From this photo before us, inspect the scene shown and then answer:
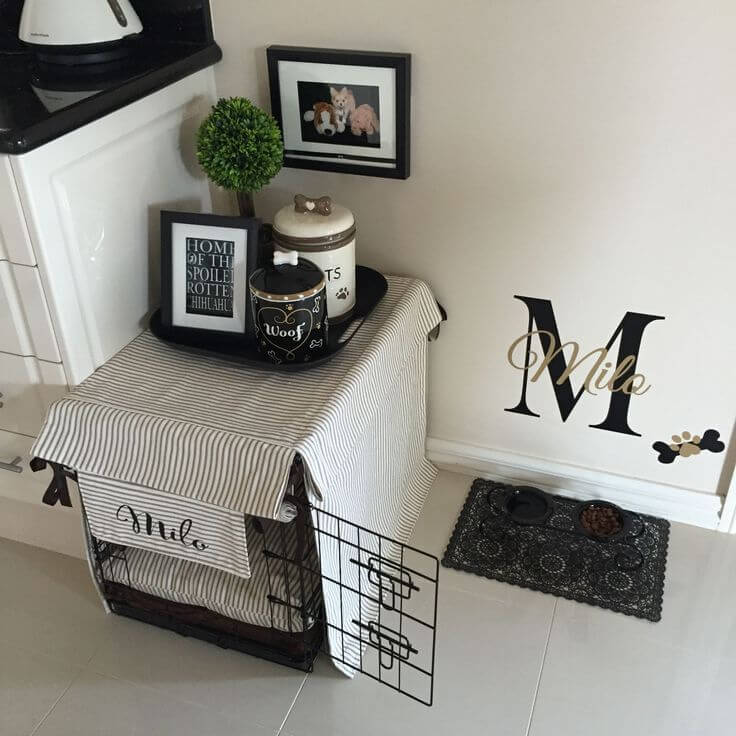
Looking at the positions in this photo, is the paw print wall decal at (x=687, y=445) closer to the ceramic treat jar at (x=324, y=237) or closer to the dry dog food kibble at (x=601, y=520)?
the dry dog food kibble at (x=601, y=520)

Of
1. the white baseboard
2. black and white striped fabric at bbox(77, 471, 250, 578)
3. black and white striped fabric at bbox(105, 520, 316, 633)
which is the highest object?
black and white striped fabric at bbox(77, 471, 250, 578)

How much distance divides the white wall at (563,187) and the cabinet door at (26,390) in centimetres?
59

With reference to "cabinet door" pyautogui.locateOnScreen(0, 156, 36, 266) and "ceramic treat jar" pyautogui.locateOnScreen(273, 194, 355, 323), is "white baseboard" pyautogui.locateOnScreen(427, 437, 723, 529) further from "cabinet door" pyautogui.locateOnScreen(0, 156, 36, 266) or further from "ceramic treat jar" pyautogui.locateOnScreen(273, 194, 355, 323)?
"cabinet door" pyautogui.locateOnScreen(0, 156, 36, 266)

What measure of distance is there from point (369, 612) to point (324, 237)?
71 centimetres

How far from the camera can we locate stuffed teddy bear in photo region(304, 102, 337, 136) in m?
1.61

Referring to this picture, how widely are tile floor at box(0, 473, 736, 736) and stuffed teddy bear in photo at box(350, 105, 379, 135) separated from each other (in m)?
0.89

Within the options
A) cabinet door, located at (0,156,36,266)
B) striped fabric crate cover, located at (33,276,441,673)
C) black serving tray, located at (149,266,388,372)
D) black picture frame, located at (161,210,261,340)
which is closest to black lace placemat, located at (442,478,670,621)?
striped fabric crate cover, located at (33,276,441,673)

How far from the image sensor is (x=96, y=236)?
1.43m

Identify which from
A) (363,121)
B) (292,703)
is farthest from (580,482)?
(363,121)

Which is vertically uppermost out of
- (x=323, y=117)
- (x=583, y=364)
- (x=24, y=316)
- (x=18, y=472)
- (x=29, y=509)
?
(x=323, y=117)

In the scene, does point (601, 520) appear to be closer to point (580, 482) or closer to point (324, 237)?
point (580, 482)

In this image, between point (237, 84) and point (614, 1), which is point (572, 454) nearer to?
point (614, 1)

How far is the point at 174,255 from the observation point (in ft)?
5.01

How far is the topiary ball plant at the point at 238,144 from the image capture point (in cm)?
149
